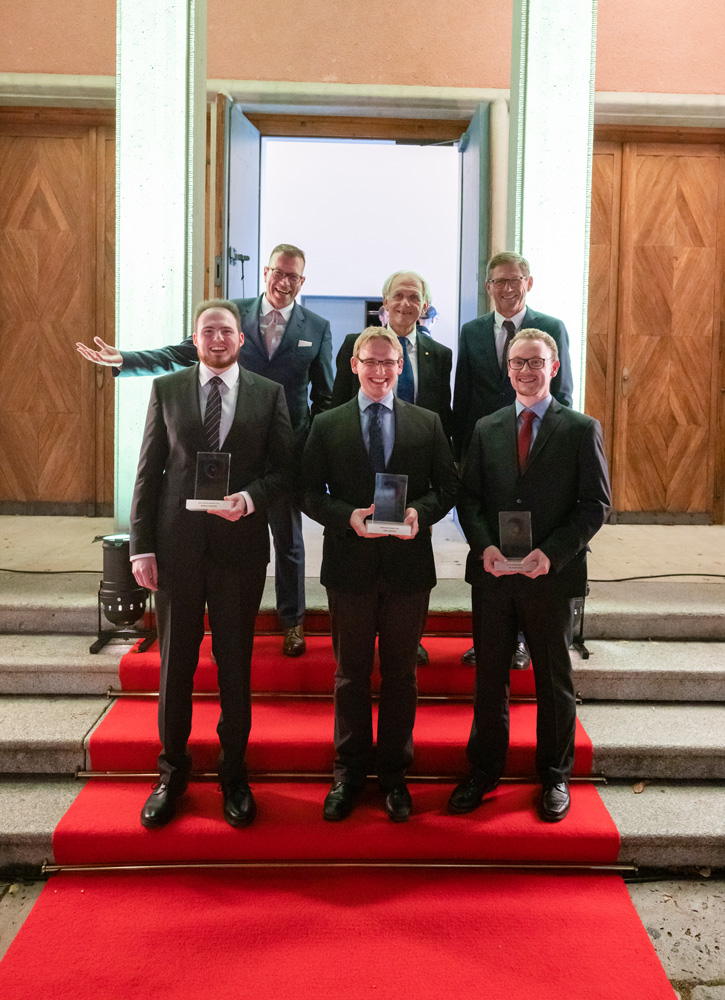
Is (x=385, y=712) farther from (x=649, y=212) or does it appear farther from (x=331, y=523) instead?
(x=649, y=212)

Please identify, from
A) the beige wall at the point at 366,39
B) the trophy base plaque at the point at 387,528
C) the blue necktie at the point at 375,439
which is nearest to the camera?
the trophy base plaque at the point at 387,528

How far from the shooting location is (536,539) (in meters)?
2.60

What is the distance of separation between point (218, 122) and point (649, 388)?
3577 millimetres

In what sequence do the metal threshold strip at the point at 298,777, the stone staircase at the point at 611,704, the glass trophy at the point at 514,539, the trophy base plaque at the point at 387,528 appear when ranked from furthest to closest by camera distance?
the metal threshold strip at the point at 298,777
the stone staircase at the point at 611,704
the glass trophy at the point at 514,539
the trophy base plaque at the point at 387,528

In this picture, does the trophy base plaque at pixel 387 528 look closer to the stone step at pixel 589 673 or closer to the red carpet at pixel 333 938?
the red carpet at pixel 333 938

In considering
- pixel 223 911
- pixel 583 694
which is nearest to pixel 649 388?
pixel 583 694

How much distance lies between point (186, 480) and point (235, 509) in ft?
0.65

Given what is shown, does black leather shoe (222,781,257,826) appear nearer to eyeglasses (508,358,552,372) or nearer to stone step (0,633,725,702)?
stone step (0,633,725,702)

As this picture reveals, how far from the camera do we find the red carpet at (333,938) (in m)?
2.11

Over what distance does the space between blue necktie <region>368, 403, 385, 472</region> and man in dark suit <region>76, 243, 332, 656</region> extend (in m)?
0.63

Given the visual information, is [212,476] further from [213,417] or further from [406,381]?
[406,381]

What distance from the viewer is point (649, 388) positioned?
616cm

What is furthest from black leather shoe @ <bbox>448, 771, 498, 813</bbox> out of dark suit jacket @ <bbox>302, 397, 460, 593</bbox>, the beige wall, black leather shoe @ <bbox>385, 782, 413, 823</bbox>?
the beige wall

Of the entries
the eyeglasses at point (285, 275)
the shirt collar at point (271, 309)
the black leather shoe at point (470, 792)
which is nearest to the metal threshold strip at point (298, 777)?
the black leather shoe at point (470, 792)
